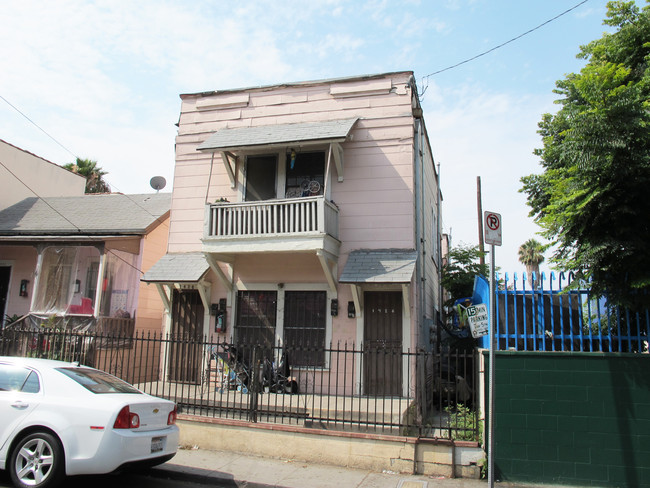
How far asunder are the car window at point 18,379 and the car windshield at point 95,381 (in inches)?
12.5

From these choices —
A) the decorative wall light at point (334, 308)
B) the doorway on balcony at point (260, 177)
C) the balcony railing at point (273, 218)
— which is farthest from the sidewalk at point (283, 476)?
the doorway on balcony at point (260, 177)

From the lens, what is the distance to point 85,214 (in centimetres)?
1528

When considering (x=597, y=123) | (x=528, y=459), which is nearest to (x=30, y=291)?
(x=528, y=459)

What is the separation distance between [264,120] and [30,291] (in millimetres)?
9431

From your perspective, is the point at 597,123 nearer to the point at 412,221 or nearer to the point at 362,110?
the point at 412,221

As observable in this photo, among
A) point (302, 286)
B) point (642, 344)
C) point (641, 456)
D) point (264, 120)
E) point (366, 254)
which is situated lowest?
point (641, 456)

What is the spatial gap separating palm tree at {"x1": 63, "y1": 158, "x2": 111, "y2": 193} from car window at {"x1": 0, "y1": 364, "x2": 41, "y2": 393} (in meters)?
25.7

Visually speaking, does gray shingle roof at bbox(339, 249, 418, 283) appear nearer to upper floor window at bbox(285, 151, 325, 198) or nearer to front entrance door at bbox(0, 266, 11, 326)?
upper floor window at bbox(285, 151, 325, 198)

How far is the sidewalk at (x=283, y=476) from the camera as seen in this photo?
6703mm

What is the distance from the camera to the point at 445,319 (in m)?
17.2

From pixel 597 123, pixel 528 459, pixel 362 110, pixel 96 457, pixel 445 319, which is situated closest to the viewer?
pixel 96 457

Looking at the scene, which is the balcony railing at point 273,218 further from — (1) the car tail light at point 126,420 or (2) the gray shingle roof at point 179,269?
(1) the car tail light at point 126,420

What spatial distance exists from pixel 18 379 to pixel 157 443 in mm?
1996

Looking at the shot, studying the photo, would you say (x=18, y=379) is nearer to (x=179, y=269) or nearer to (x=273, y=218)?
(x=179, y=269)
